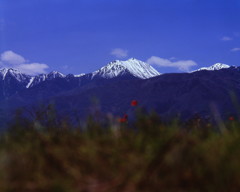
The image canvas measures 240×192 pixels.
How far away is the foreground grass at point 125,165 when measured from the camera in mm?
2395

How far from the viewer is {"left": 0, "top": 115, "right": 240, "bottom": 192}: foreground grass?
7.86 ft

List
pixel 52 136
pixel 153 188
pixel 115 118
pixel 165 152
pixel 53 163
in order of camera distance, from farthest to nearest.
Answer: pixel 115 118 < pixel 52 136 < pixel 53 163 < pixel 165 152 < pixel 153 188

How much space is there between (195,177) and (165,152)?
0.27 metres

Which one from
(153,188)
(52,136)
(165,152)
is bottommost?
(153,188)

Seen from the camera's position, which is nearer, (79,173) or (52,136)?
(79,173)

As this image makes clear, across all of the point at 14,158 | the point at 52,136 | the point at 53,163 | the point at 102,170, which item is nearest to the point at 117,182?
the point at 102,170

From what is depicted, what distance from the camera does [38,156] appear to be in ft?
9.00

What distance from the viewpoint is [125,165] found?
2504 mm

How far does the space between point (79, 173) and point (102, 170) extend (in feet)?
0.54

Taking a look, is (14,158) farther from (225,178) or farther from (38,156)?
(225,178)

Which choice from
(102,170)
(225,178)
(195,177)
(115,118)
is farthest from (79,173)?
(115,118)

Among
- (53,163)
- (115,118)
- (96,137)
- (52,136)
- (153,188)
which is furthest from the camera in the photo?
(115,118)

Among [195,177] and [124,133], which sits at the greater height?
[124,133]

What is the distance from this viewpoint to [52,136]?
329 cm
